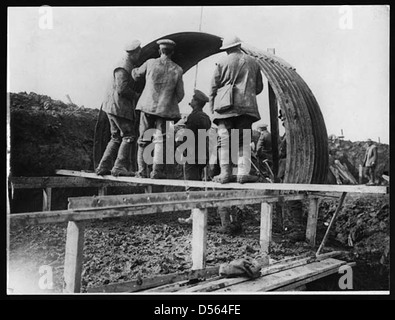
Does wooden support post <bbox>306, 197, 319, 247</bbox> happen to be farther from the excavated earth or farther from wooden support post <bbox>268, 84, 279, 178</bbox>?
wooden support post <bbox>268, 84, 279, 178</bbox>

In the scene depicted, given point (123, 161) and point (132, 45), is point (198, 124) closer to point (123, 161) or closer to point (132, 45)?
point (123, 161)

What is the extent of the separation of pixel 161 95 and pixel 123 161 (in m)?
0.98

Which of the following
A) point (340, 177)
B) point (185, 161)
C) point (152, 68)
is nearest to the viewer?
point (152, 68)

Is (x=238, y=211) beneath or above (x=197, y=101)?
beneath

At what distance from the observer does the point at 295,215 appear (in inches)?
239

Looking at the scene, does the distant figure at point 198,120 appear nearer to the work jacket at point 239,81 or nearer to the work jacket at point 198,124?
the work jacket at point 198,124

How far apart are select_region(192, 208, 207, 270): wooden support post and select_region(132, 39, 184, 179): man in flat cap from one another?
112 cm

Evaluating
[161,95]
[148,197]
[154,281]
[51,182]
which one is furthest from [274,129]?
[51,182]

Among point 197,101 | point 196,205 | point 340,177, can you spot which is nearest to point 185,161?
point 197,101

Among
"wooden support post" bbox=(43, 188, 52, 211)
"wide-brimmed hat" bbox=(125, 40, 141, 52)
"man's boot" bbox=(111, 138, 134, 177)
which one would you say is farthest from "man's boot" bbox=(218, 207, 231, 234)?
"wooden support post" bbox=(43, 188, 52, 211)

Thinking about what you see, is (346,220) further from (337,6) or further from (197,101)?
(337,6)

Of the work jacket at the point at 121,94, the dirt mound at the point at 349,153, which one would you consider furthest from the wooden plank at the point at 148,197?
the dirt mound at the point at 349,153

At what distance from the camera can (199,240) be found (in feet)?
11.4

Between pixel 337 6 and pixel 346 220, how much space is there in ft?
13.2
